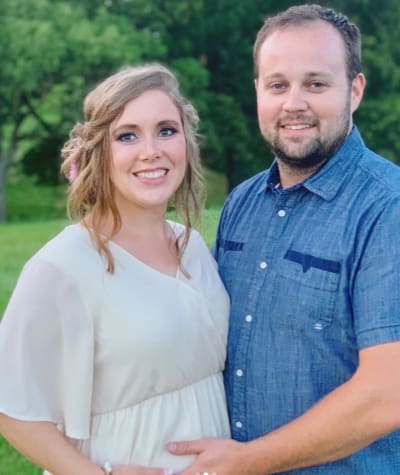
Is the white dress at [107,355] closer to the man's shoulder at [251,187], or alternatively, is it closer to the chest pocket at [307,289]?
the chest pocket at [307,289]

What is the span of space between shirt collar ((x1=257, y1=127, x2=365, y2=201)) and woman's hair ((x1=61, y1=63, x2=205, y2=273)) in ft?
1.48

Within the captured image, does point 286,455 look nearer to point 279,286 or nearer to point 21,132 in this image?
point 279,286

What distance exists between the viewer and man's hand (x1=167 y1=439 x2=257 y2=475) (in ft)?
7.62

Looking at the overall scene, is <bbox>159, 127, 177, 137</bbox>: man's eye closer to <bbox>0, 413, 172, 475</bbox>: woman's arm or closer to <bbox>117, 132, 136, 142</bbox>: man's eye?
<bbox>117, 132, 136, 142</bbox>: man's eye

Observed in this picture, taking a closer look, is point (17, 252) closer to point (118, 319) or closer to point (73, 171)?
point (73, 171)

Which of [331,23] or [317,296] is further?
[331,23]

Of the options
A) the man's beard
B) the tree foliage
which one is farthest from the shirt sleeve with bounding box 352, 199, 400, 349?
the tree foliage

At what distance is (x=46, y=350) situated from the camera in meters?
2.31

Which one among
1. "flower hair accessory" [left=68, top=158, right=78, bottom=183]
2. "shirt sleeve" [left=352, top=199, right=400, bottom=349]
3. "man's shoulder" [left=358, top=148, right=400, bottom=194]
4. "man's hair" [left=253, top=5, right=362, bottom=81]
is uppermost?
"man's hair" [left=253, top=5, right=362, bottom=81]

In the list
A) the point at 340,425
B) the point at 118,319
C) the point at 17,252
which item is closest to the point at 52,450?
the point at 118,319

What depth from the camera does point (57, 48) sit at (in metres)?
23.5

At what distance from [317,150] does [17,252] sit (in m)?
9.45

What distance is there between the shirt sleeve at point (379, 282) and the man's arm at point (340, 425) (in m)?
0.04

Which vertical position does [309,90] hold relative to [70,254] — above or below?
above
